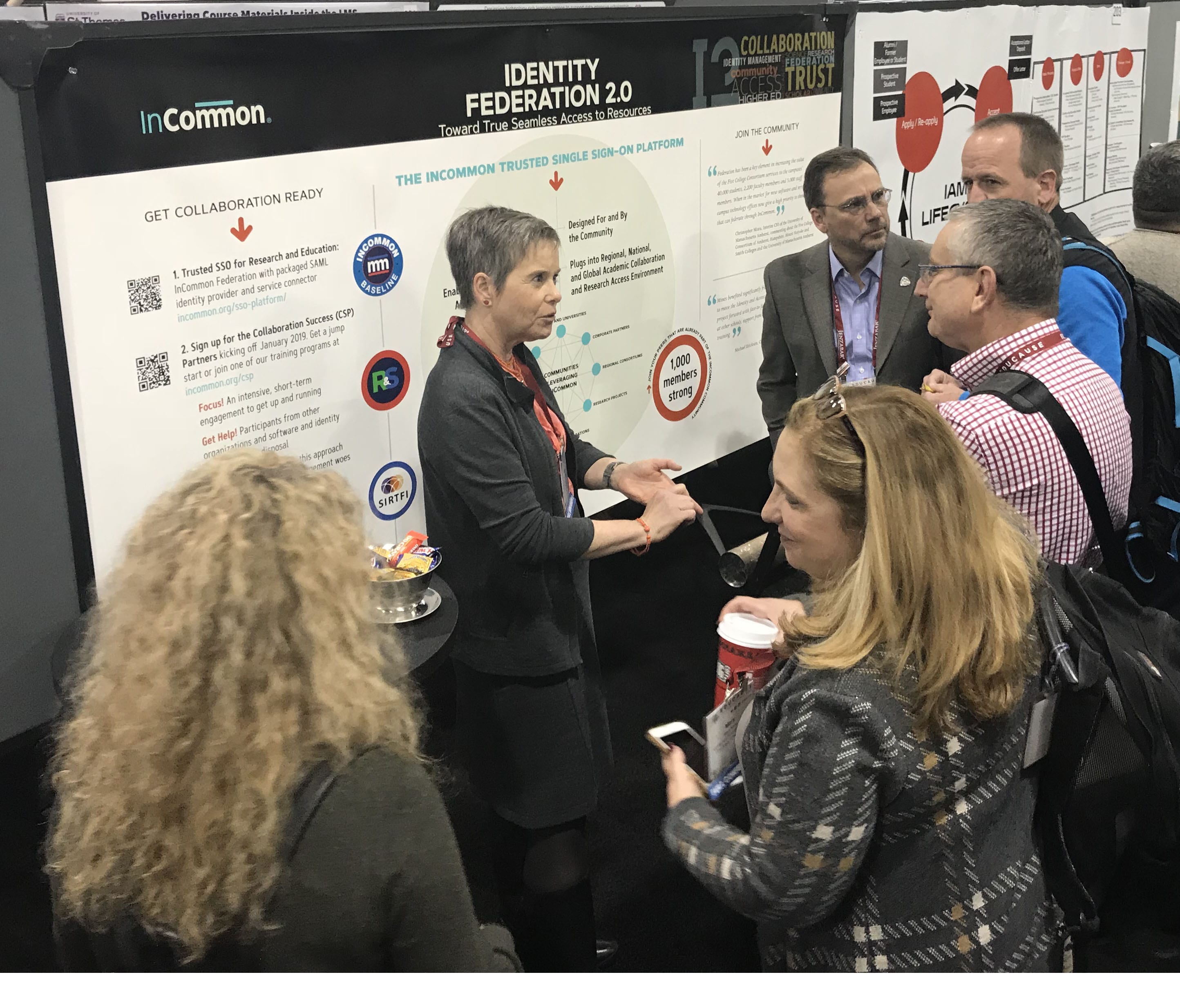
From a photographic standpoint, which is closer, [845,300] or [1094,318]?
[1094,318]

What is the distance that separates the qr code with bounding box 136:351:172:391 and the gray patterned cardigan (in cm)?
148

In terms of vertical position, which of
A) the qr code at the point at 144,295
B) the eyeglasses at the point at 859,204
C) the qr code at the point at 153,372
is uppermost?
the eyeglasses at the point at 859,204

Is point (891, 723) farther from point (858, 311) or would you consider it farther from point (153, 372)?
point (858, 311)

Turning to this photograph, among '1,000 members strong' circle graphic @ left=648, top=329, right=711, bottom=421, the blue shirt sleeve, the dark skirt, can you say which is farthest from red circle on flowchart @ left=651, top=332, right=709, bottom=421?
the dark skirt

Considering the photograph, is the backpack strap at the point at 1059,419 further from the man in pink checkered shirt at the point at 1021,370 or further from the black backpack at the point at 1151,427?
the black backpack at the point at 1151,427

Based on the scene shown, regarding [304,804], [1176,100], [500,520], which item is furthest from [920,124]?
[304,804]

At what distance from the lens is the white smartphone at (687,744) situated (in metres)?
1.54

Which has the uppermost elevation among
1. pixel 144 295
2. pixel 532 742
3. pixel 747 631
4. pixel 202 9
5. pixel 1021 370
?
pixel 202 9

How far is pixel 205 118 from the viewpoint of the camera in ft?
7.56

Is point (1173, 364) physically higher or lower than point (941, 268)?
lower

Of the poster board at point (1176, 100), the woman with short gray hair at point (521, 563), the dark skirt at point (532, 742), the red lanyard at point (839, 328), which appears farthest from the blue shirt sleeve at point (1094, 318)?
the poster board at point (1176, 100)

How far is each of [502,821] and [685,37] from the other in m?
2.48

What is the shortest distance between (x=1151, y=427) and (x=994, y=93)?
3135 millimetres

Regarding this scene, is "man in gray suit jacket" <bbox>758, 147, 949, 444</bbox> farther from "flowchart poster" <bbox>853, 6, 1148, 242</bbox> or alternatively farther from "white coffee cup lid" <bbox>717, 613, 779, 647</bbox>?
"white coffee cup lid" <bbox>717, 613, 779, 647</bbox>
